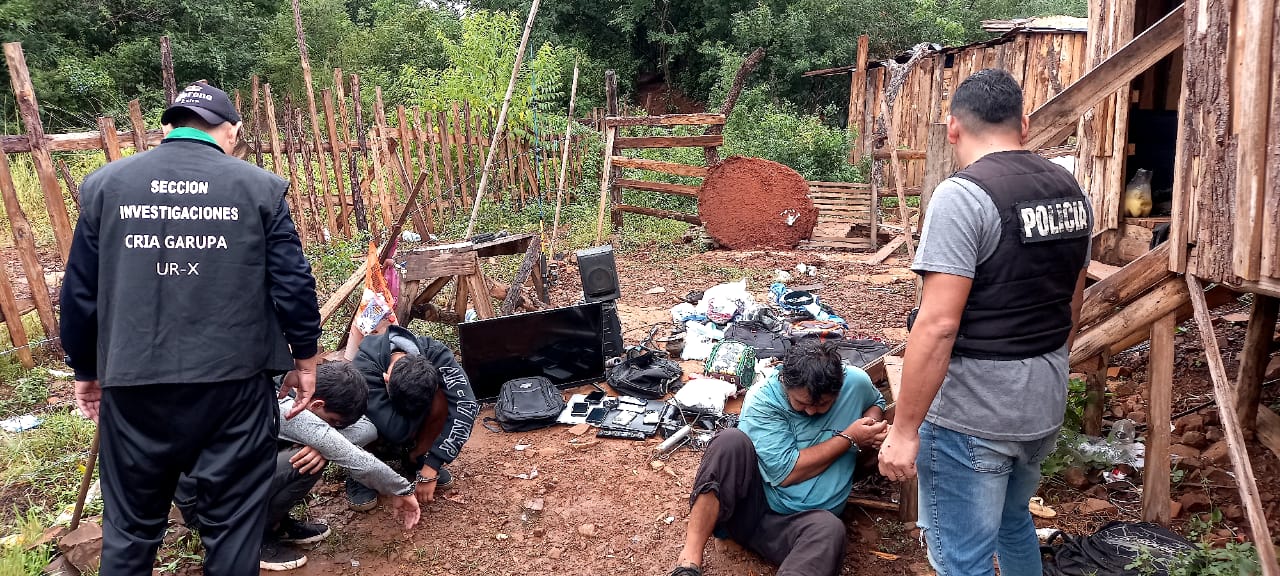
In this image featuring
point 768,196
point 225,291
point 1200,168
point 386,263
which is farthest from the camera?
point 768,196

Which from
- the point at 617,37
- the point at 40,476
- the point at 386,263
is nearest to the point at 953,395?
the point at 386,263

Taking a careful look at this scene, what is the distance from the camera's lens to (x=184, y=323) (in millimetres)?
2508

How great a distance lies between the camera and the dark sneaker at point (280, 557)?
341cm

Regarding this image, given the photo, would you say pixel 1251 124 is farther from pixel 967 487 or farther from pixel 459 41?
pixel 459 41

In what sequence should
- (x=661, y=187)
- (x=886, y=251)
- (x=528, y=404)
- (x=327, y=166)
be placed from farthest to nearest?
(x=661, y=187)
(x=327, y=166)
(x=886, y=251)
(x=528, y=404)

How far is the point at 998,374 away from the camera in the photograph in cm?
217

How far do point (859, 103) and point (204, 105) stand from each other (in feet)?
47.4

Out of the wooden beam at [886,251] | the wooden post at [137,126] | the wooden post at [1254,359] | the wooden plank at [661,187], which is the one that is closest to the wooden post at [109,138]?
the wooden post at [137,126]

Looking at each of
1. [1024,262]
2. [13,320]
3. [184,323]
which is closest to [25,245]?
[13,320]

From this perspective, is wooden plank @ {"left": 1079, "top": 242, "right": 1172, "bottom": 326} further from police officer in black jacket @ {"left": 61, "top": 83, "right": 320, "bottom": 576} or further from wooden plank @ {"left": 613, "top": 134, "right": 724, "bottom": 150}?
wooden plank @ {"left": 613, "top": 134, "right": 724, "bottom": 150}

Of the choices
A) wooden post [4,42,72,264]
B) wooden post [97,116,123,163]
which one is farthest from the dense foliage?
wooden post [4,42,72,264]

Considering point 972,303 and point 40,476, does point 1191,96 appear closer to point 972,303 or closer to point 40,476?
point 972,303

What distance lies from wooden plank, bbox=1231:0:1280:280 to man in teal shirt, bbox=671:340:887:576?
151 cm

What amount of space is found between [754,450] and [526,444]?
1.93 metres
